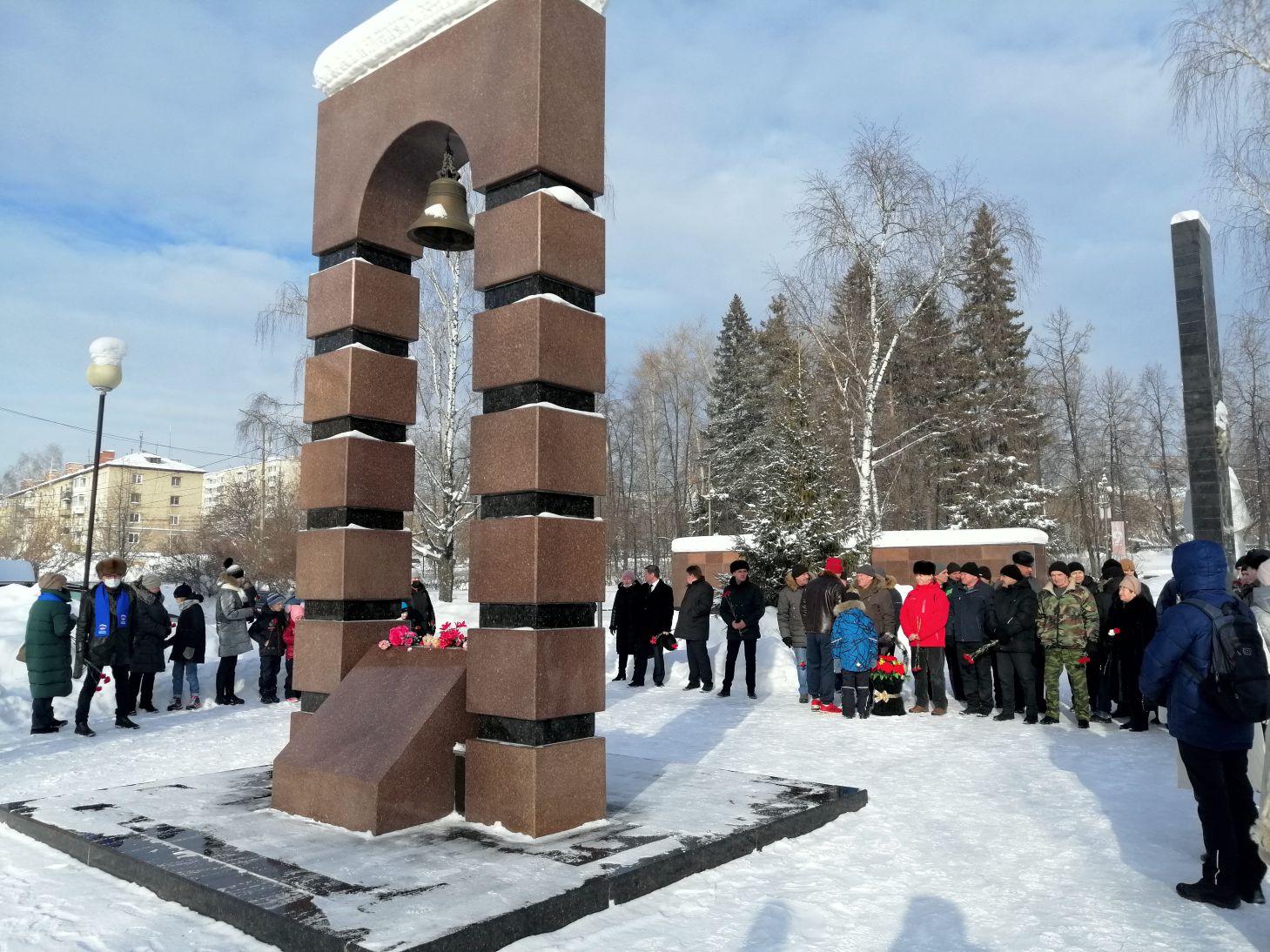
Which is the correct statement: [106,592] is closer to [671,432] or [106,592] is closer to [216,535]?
[216,535]

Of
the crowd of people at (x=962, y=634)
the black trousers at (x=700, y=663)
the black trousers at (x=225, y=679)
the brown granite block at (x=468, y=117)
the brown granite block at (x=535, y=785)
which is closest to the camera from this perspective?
the brown granite block at (x=535, y=785)

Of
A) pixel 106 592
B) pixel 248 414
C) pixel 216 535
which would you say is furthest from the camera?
pixel 216 535

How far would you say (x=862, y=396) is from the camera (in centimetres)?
2361

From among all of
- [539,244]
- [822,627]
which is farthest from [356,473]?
[822,627]

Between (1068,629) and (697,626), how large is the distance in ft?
18.0

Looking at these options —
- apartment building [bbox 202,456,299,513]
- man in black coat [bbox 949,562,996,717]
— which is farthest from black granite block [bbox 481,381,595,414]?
apartment building [bbox 202,456,299,513]

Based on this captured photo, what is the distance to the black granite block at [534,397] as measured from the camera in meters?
5.61

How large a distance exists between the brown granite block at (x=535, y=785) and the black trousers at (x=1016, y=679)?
6.56 metres

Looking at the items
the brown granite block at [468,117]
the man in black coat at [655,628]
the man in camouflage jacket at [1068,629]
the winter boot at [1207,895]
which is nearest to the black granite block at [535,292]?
the brown granite block at [468,117]

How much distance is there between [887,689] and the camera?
1124cm

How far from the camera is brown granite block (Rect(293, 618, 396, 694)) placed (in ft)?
21.6

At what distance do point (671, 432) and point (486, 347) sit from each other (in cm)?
4658

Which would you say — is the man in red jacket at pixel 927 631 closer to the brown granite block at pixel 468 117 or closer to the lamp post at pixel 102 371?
the brown granite block at pixel 468 117

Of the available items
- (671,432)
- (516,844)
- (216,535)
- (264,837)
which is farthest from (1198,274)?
(671,432)
